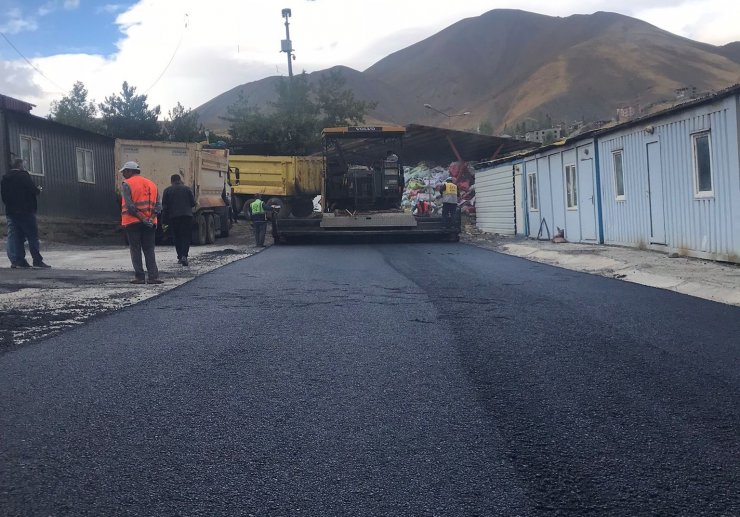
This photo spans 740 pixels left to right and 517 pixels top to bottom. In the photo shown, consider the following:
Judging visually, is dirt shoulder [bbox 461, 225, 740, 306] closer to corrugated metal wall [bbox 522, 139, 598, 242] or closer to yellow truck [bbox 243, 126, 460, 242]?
corrugated metal wall [bbox 522, 139, 598, 242]

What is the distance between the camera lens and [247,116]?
44.0 meters

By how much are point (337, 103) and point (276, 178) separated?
82.8 feet

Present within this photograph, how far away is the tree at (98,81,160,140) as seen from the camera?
148 feet

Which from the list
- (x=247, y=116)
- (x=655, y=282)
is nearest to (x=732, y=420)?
(x=655, y=282)

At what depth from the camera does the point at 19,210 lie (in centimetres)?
1297

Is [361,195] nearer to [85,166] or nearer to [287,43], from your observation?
[85,166]

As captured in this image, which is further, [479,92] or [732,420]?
[479,92]

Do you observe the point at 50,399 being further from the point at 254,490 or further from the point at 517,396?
the point at 517,396

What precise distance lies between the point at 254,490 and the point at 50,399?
2072mm

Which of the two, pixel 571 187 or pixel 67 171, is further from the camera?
pixel 67 171

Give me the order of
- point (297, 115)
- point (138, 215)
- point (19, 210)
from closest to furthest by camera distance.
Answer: point (138, 215)
point (19, 210)
point (297, 115)

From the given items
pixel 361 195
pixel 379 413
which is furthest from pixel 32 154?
pixel 379 413

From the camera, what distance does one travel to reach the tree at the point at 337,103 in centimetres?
5125

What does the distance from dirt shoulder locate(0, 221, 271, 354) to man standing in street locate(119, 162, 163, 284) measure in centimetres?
35
